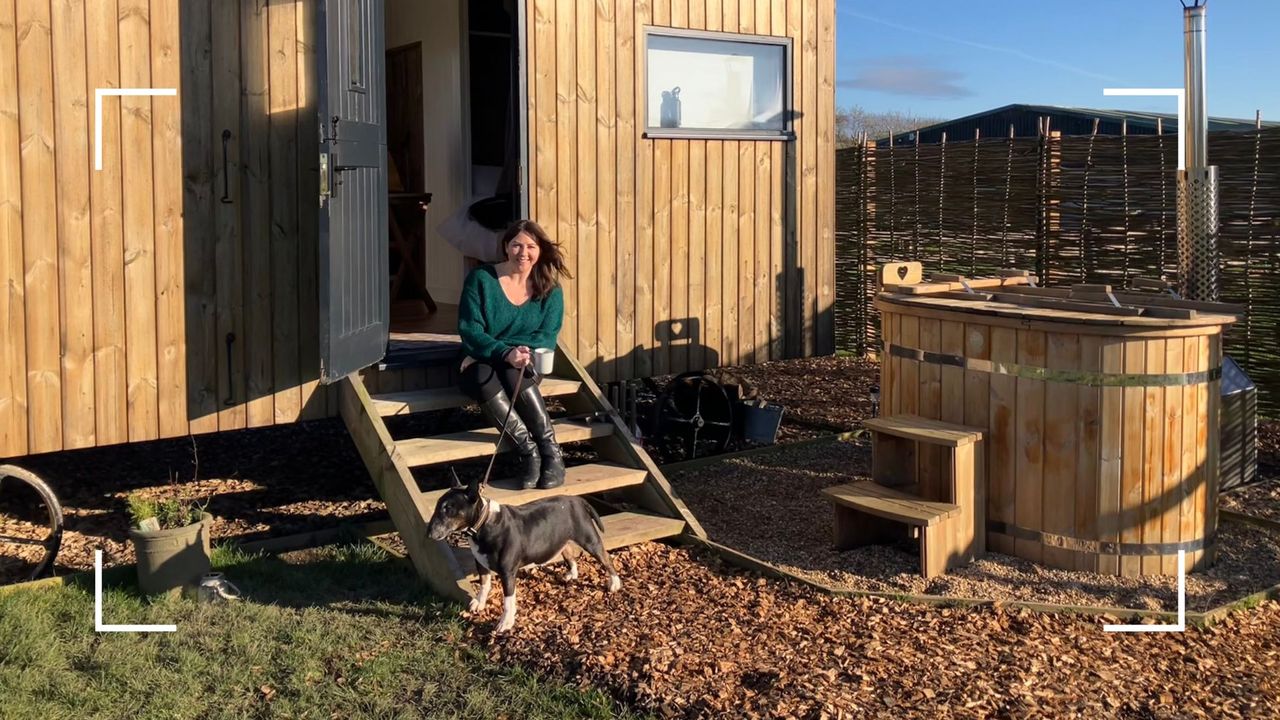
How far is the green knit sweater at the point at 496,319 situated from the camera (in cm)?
647

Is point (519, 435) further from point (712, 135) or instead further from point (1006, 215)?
point (1006, 215)

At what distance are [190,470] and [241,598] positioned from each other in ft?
10.8

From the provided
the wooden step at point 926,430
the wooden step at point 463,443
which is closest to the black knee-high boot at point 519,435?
the wooden step at point 463,443

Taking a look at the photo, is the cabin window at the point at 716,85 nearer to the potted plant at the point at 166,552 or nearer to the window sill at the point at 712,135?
the window sill at the point at 712,135

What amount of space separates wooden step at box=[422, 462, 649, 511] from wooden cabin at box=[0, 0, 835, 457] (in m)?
0.89

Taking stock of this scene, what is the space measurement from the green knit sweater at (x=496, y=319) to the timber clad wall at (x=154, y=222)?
85 cm

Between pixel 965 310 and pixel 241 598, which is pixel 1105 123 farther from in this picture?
pixel 241 598

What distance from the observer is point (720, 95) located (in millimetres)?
8430

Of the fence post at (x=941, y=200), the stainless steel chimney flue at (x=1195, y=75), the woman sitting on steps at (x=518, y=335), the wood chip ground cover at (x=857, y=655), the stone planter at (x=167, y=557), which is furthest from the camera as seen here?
the fence post at (x=941, y=200)

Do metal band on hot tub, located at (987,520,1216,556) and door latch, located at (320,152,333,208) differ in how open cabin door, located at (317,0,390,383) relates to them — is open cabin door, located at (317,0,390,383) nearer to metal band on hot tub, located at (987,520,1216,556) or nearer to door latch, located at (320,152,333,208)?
door latch, located at (320,152,333,208)

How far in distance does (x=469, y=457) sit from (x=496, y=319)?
0.73 metres

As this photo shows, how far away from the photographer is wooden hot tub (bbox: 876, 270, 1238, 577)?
226 inches

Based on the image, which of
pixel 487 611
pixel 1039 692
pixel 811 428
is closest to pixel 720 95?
pixel 811 428

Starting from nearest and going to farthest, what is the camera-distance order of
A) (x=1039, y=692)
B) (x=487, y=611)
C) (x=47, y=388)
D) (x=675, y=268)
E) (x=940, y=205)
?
(x=1039, y=692) < (x=487, y=611) < (x=47, y=388) < (x=675, y=268) < (x=940, y=205)
